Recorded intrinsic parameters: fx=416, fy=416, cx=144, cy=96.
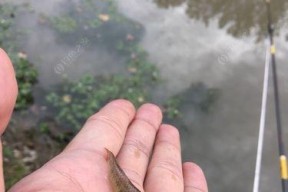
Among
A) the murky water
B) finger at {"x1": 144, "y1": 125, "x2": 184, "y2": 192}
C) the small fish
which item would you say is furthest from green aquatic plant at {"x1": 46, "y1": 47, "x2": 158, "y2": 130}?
the small fish

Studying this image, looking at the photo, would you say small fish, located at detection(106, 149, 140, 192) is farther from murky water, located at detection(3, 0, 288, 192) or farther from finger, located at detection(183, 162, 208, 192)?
murky water, located at detection(3, 0, 288, 192)

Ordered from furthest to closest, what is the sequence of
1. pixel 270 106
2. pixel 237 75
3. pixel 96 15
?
pixel 96 15 < pixel 237 75 < pixel 270 106

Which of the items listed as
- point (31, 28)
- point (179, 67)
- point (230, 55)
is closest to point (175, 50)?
point (179, 67)

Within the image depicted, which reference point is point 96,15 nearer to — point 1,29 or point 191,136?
point 1,29

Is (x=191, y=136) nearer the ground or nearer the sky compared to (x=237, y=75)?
nearer the ground

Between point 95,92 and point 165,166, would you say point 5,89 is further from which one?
point 95,92

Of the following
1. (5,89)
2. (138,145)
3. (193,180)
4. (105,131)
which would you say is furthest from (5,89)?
(193,180)
